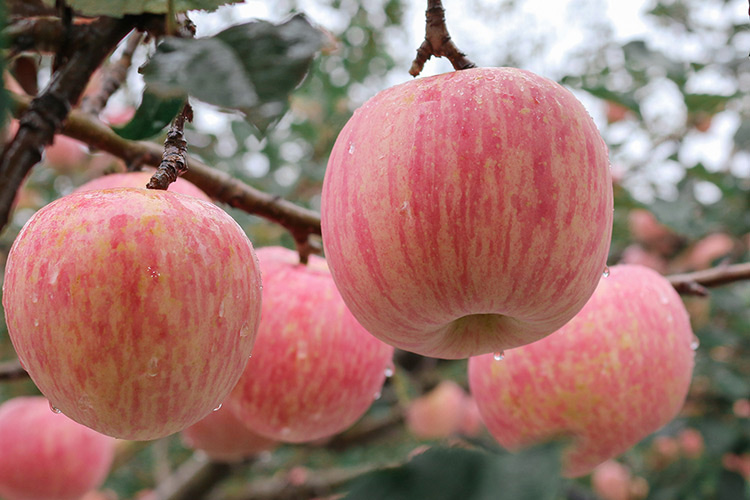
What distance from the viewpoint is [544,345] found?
2.40 ft

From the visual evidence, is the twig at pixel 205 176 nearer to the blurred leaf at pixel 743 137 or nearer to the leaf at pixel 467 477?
the leaf at pixel 467 477

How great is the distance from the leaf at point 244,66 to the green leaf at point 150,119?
0.65ft

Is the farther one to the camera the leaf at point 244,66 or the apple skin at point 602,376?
the apple skin at point 602,376

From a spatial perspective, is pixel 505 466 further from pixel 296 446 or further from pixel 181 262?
pixel 296 446

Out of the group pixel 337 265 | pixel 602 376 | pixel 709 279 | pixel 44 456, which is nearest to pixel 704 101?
pixel 709 279

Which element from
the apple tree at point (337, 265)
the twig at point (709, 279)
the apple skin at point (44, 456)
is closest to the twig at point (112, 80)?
the apple tree at point (337, 265)

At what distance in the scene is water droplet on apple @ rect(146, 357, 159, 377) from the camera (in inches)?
16.9

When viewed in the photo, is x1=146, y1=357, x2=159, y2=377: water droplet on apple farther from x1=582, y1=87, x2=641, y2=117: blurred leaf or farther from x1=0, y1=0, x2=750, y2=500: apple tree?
x1=582, y1=87, x2=641, y2=117: blurred leaf

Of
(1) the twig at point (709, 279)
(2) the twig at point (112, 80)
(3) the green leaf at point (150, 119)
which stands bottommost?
(1) the twig at point (709, 279)

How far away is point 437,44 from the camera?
1.66ft

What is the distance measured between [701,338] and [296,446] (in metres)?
1.33

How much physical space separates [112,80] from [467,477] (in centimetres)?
72

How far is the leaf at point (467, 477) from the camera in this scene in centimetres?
28

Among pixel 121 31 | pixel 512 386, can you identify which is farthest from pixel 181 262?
pixel 512 386
